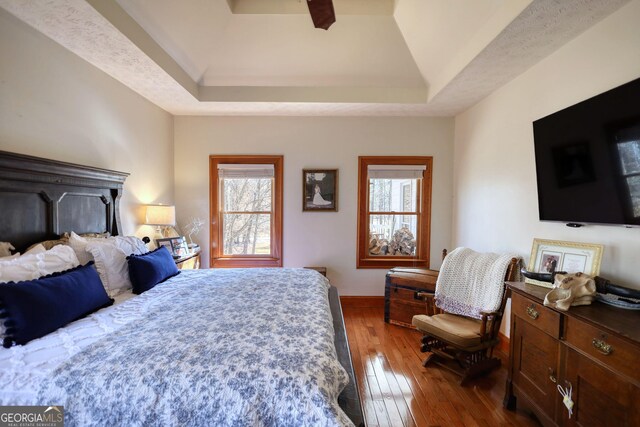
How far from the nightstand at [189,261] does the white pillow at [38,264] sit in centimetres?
128

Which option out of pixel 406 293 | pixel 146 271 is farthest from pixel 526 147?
pixel 146 271

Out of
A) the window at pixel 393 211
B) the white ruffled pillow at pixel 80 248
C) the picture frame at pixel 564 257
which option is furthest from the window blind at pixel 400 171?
the white ruffled pillow at pixel 80 248

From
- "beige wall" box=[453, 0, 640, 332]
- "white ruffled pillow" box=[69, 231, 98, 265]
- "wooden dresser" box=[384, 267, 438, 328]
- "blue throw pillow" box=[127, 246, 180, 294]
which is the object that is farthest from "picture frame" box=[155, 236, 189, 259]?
"beige wall" box=[453, 0, 640, 332]

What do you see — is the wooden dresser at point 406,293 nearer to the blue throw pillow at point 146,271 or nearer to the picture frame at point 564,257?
the picture frame at point 564,257

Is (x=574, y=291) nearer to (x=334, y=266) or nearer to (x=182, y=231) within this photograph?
(x=334, y=266)

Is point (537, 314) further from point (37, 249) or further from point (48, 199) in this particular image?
point (48, 199)

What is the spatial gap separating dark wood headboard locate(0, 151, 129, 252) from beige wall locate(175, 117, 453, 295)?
1.30m

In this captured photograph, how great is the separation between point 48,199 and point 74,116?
31.4 inches

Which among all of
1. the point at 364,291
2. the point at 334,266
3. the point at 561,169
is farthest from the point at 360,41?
the point at 364,291

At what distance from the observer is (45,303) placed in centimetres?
140

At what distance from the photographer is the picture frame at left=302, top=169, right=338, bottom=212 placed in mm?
3799

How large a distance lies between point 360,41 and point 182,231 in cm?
338

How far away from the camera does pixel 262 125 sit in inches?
149

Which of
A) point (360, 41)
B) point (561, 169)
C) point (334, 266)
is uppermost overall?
point (360, 41)
